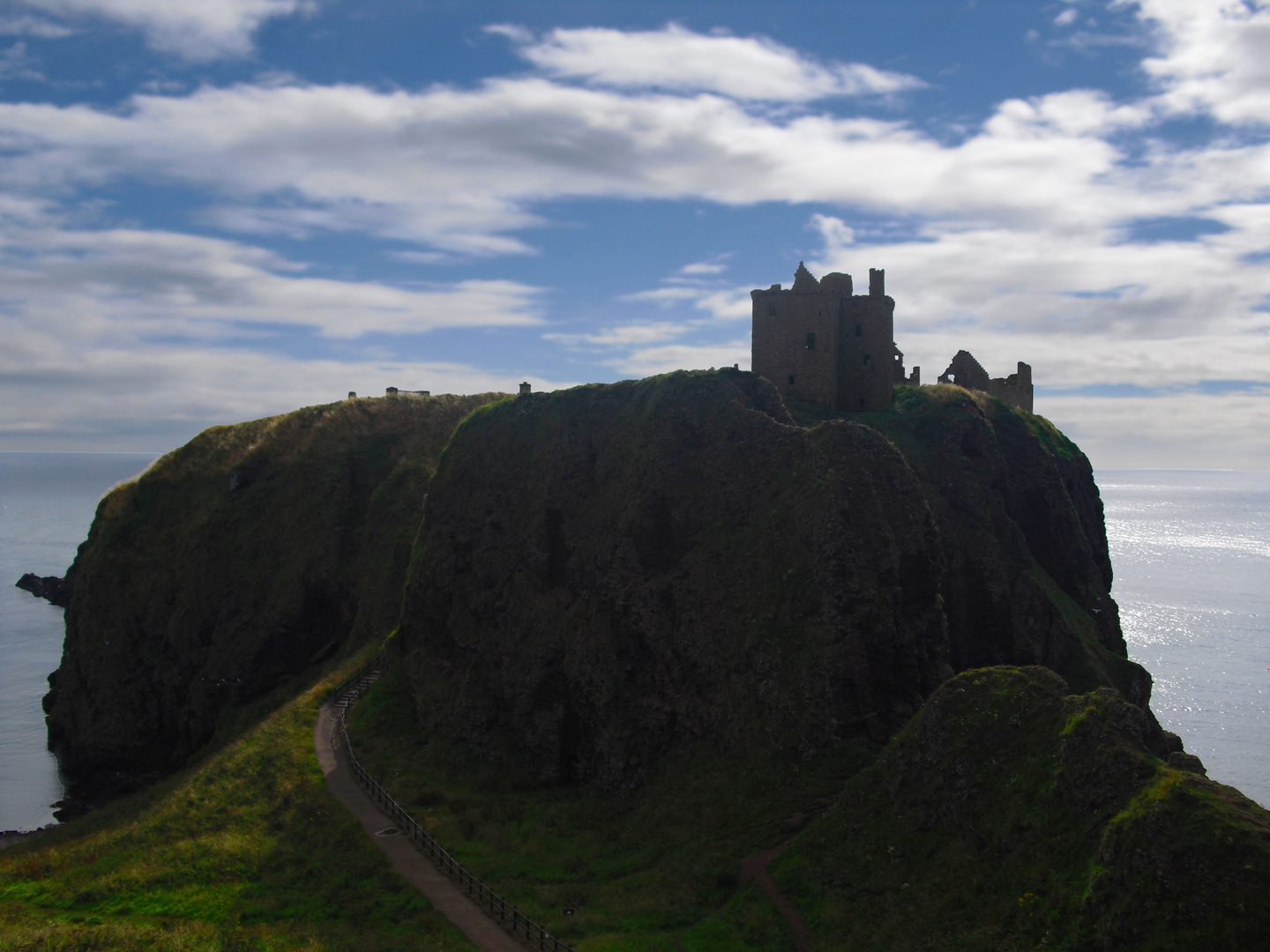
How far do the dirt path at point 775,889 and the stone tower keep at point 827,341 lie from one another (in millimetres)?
34874

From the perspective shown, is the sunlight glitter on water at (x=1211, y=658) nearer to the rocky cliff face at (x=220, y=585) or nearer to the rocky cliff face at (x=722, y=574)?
the rocky cliff face at (x=722, y=574)

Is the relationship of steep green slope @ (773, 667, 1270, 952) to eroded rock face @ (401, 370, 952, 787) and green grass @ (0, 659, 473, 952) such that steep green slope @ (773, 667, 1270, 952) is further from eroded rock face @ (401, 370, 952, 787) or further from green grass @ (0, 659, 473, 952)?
green grass @ (0, 659, 473, 952)

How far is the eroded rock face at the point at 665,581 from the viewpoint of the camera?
125 ft

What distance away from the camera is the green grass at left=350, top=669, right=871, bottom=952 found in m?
28.6

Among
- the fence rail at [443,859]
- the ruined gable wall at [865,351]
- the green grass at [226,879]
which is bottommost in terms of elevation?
the green grass at [226,879]

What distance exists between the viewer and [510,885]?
33.8m

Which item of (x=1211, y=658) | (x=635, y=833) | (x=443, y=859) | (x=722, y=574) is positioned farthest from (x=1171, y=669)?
(x=443, y=859)

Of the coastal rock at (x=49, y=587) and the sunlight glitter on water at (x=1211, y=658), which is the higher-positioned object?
the coastal rock at (x=49, y=587)

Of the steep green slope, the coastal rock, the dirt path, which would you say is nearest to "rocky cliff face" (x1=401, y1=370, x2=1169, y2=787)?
the dirt path

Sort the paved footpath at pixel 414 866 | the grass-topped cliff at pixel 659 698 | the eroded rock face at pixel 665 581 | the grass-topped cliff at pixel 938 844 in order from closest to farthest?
1. the grass-topped cliff at pixel 938 844
2. the grass-topped cliff at pixel 659 698
3. the paved footpath at pixel 414 866
4. the eroded rock face at pixel 665 581

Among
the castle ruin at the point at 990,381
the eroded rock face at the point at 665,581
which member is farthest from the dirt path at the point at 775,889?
the castle ruin at the point at 990,381

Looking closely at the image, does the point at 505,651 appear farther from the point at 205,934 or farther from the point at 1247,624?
the point at 1247,624

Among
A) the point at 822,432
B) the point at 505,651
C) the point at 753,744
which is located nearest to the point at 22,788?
the point at 505,651

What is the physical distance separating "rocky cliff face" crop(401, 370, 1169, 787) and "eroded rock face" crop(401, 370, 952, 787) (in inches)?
4.5
